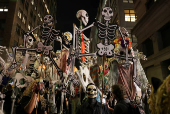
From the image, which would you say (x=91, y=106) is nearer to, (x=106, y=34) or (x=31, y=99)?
(x=31, y=99)

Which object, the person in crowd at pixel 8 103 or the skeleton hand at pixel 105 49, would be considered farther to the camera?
the person in crowd at pixel 8 103

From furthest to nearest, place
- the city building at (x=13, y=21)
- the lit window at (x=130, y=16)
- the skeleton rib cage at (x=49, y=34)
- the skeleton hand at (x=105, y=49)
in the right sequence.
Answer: the lit window at (x=130, y=16) < the city building at (x=13, y=21) < the skeleton rib cage at (x=49, y=34) < the skeleton hand at (x=105, y=49)

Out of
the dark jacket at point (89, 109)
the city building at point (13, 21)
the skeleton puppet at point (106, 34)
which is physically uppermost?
the city building at point (13, 21)

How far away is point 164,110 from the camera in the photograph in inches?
61.1

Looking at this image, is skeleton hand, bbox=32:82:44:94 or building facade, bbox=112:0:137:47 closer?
skeleton hand, bbox=32:82:44:94

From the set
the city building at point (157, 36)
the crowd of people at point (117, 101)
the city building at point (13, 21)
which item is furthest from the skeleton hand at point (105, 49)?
the city building at point (13, 21)

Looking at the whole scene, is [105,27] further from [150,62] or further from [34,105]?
[150,62]

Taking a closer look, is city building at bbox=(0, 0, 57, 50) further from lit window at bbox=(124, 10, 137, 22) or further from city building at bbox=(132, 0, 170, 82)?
city building at bbox=(132, 0, 170, 82)

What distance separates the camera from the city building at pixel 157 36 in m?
12.1

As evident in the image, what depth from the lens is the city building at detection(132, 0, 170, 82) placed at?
12.1 m

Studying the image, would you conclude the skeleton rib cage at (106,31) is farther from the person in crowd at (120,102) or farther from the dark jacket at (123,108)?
the dark jacket at (123,108)

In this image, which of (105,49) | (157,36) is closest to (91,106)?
(105,49)

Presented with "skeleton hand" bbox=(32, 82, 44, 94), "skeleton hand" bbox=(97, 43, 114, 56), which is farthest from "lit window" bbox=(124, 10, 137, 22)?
"skeleton hand" bbox=(32, 82, 44, 94)

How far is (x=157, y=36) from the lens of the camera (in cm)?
1348
